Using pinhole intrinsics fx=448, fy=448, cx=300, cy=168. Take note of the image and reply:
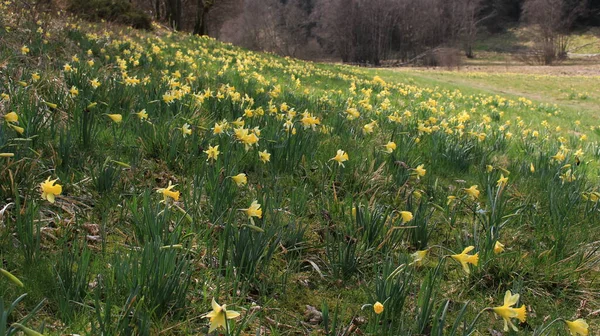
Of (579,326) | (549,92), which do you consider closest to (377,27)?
(549,92)

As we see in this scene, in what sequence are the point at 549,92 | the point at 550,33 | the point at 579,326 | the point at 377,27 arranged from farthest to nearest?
the point at 377,27
the point at 550,33
the point at 549,92
the point at 579,326

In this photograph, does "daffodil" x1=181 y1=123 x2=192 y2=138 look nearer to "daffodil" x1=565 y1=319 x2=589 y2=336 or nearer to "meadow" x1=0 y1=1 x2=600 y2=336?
"meadow" x1=0 y1=1 x2=600 y2=336

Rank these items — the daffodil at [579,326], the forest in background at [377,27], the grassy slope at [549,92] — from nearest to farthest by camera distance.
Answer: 1. the daffodil at [579,326]
2. the grassy slope at [549,92]
3. the forest in background at [377,27]

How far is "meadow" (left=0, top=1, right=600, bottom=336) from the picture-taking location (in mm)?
1343

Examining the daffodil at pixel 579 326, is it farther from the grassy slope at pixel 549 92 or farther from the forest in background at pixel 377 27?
the forest in background at pixel 377 27

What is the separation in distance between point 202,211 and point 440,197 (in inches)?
53.7

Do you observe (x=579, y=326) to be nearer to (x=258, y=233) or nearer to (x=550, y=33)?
(x=258, y=233)

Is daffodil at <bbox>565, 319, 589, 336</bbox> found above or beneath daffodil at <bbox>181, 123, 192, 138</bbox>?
beneath

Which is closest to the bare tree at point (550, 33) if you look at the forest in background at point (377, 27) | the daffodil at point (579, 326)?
the forest in background at point (377, 27)

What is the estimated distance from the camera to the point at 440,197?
258 cm

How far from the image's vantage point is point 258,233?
1650mm

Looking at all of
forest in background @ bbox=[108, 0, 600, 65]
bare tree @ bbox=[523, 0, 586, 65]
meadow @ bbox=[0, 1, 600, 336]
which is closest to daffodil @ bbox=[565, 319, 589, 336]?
meadow @ bbox=[0, 1, 600, 336]

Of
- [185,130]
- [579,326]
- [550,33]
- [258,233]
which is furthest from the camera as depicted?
[550,33]

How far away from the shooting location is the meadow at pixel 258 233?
134 centimetres
